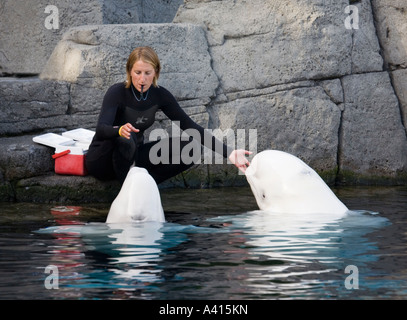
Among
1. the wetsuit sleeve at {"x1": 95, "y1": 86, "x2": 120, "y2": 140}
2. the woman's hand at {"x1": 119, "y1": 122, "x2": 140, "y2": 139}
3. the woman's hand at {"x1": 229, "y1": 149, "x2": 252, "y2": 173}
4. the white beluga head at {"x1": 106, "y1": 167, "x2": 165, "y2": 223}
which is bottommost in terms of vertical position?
the white beluga head at {"x1": 106, "y1": 167, "x2": 165, "y2": 223}

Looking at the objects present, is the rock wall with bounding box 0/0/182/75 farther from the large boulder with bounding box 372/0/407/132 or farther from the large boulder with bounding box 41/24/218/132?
the large boulder with bounding box 372/0/407/132

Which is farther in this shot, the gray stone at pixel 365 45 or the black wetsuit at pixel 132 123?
the gray stone at pixel 365 45

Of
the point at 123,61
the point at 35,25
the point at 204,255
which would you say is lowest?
the point at 204,255

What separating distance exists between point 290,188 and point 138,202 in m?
1.25

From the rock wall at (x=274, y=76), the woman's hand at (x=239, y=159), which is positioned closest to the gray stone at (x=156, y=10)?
the rock wall at (x=274, y=76)

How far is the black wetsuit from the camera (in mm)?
6898

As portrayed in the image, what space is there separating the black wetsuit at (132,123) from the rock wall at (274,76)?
1.11 m

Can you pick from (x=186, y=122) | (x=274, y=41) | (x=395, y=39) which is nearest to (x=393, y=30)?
(x=395, y=39)

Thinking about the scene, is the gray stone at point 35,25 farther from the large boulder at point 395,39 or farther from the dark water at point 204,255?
the dark water at point 204,255

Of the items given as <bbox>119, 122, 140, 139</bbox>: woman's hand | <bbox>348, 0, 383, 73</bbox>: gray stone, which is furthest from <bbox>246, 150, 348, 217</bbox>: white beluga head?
<bbox>348, 0, 383, 73</bbox>: gray stone

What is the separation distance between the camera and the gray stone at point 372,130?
9.07 metres

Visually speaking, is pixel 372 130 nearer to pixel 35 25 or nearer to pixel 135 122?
pixel 135 122

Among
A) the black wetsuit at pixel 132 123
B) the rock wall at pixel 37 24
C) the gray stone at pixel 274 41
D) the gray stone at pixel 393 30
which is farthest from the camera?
the rock wall at pixel 37 24

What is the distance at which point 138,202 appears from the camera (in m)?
5.98
